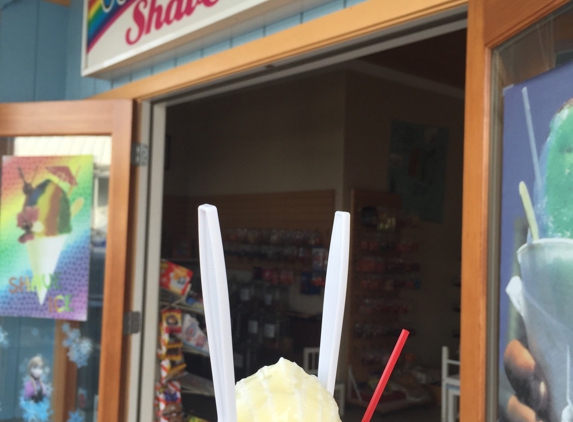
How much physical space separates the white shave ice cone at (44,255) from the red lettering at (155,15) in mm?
1141

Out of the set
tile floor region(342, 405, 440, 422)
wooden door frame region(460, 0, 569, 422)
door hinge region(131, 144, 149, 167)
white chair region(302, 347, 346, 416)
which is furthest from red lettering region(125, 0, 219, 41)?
tile floor region(342, 405, 440, 422)

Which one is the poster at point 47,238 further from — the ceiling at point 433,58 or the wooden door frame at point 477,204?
the ceiling at point 433,58

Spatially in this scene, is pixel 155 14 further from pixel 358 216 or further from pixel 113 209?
pixel 358 216

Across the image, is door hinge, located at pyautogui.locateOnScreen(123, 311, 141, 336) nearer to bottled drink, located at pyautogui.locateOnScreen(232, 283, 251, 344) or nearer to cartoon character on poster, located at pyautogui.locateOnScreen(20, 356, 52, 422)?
cartoon character on poster, located at pyautogui.locateOnScreen(20, 356, 52, 422)

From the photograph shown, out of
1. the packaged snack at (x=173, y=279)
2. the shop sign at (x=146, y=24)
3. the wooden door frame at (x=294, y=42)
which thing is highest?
the shop sign at (x=146, y=24)

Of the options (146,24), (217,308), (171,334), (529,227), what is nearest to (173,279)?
(171,334)

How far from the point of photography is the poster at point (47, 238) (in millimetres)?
2984

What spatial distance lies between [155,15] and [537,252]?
210 centimetres

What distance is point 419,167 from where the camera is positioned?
668cm

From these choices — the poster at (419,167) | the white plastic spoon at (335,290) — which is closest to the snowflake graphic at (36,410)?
the white plastic spoon at (335,290)

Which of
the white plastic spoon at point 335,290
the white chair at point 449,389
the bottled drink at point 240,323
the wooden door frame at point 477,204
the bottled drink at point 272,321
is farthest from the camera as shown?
the bottled drink at point 240,323

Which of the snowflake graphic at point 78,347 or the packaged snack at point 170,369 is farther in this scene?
the packaged snack at point 170,369

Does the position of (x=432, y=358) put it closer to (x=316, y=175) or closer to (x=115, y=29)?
(x=316, y=175)

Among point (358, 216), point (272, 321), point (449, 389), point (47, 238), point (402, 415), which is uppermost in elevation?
point (358, 216)
